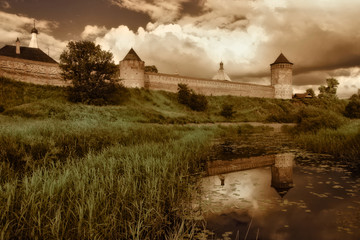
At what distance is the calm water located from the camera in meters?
3.19

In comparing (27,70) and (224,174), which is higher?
(27,70)

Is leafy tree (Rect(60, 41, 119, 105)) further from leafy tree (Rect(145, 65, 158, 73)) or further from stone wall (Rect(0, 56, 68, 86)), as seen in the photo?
leafy tree (Rect(145, 65, 158, 73))

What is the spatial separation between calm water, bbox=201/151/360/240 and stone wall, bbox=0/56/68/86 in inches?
1076

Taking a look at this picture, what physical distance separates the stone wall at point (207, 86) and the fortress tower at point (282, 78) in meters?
1.62

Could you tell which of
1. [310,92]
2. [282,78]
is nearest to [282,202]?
[282,78]

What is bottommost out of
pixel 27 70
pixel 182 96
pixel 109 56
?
pixel 182 96

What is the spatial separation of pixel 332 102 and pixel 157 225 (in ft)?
181

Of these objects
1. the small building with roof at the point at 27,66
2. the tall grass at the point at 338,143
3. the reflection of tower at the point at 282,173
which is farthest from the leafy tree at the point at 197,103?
the reflection of tower at the point at 282,173

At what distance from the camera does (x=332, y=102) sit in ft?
156

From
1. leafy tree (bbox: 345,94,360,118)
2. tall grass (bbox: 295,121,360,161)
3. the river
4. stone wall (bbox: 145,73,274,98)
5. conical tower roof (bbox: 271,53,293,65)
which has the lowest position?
the river

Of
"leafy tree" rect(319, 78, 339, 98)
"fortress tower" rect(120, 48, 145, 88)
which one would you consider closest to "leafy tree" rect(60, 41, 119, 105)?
"fortress tower" rect(120, 48, 145, 88)

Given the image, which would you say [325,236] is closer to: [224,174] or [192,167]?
[224,174]

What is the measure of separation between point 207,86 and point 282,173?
37.4 metres

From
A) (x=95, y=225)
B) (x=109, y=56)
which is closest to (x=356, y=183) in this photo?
(x=95, y=225)
